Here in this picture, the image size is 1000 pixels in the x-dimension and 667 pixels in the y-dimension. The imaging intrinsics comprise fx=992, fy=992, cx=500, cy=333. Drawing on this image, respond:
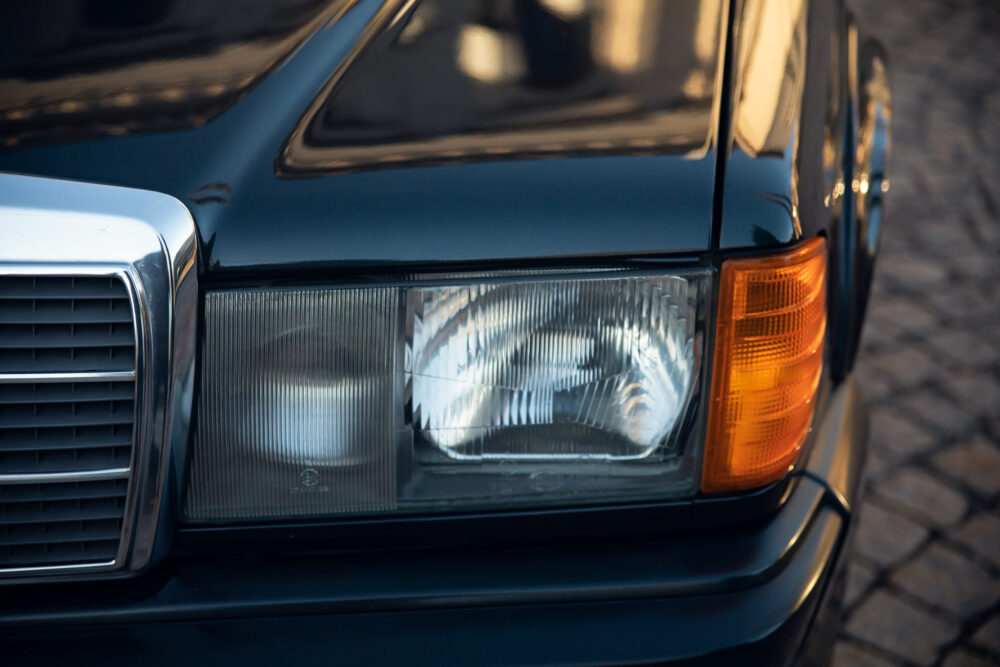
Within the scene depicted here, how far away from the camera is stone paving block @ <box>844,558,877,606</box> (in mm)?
2535

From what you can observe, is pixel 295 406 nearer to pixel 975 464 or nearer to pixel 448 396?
pixel 448 396

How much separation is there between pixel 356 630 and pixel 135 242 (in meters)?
0.57

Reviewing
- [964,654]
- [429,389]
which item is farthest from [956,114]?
[429,389]

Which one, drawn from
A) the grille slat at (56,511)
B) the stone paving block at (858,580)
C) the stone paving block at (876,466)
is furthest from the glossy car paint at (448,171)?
the stone paving block at (876,466)

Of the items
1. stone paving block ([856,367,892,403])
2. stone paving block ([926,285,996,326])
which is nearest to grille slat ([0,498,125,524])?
stone paving block ([856,367,892,403])

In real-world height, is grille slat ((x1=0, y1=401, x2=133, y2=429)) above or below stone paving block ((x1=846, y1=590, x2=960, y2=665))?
above

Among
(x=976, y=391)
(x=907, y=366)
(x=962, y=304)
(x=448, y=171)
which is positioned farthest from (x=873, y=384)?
(x=448, y=171)

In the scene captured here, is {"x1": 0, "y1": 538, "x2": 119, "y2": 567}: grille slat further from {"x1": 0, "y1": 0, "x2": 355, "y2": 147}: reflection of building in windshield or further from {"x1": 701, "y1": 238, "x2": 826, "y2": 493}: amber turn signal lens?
{"x1": 701, "y1": 238, "x2": 826, "y2": 493}: amber turn signal lens

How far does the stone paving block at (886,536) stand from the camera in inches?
105

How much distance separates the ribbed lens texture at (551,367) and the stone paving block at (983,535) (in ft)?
5.65

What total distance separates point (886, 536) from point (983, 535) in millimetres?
259

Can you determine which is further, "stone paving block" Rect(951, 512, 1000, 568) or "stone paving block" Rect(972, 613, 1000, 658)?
"stone paving block" Rect(951, 512, 1000, 568)

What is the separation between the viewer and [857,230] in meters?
1.93

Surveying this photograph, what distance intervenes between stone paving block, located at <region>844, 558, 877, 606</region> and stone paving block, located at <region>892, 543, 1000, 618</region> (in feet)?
0.20
